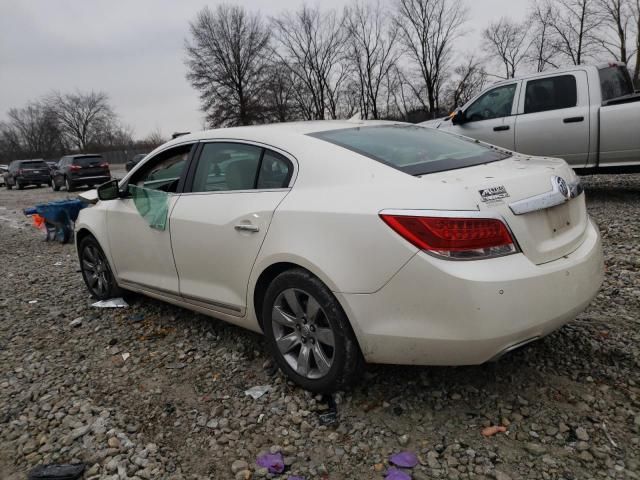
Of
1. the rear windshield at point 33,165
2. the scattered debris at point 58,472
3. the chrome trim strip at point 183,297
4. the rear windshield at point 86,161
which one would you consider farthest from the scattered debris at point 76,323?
the rear windshield at point 33,165

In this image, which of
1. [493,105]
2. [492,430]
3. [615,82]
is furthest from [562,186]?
[615,82]

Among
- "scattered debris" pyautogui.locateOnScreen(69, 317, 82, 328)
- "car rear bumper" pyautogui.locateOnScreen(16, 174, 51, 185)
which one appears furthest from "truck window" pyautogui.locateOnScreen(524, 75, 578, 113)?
"car rear bumper" pyautogui.locateOnScreen(16, 174, 51, 185)

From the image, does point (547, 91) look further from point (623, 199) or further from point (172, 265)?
point (172, 265)

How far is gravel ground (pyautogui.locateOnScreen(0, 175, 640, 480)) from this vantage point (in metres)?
2.23

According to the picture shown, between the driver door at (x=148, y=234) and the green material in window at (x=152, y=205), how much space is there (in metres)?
0.03

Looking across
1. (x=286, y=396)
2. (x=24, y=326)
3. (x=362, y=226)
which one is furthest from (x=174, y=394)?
(x=24, y=326)

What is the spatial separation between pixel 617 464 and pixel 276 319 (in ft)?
5.72

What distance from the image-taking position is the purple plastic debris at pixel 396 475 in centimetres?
212

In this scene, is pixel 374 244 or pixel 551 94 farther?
A: pixel 551 94

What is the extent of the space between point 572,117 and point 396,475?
6210mm

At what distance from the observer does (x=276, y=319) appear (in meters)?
2.83

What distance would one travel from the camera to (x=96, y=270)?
480cm

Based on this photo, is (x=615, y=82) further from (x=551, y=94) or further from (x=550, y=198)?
(x=550, y=198)

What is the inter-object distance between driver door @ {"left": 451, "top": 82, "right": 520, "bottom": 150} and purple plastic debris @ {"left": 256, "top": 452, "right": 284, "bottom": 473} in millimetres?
6254
